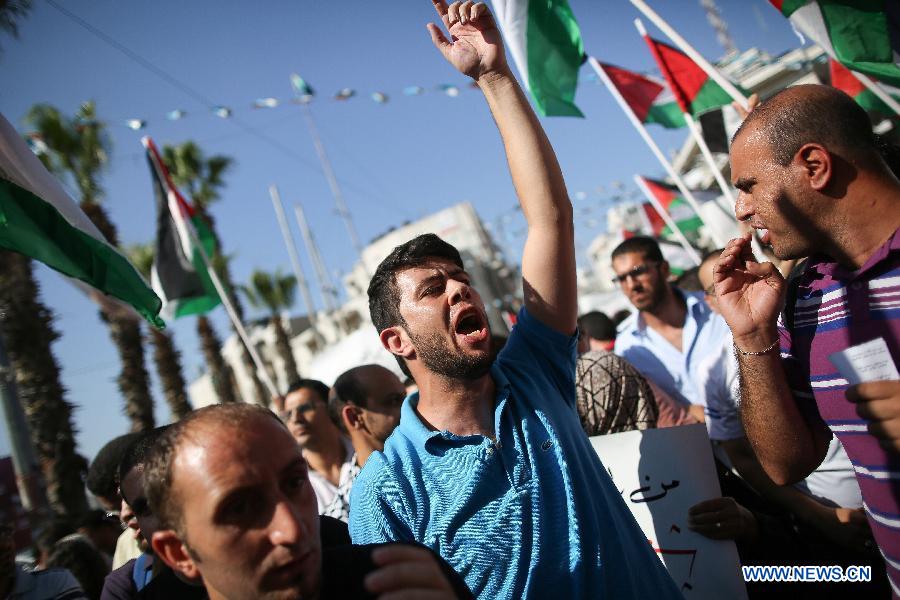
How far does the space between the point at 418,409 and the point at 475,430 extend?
25 centimetres

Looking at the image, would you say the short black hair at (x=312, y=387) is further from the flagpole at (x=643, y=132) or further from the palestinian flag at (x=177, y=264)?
the flagpole at (x=643, y=132)

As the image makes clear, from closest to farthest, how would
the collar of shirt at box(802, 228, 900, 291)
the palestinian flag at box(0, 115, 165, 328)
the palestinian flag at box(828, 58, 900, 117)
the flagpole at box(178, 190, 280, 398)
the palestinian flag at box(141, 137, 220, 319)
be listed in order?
the collar of shirt at box(802, 228, 900, 291), the palestinian flag at box(0, 115, 165, 328), the palestinian flag at box(828, 58, 900, 117), the flagpole at box(178, 190, 280, 398), the palestinian flag at box(141, 137, 220, 319)

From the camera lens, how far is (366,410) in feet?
11.1

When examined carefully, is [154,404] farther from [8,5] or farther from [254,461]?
[254,461]

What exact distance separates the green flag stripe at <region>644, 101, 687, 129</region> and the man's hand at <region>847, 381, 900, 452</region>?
5.99m

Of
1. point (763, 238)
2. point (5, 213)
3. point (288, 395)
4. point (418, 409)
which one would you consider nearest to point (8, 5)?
point (5, 213)

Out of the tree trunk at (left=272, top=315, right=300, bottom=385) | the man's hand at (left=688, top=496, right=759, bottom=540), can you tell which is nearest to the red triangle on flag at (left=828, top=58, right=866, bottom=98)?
the man's hand at (left=688, top=496, right=759, bottom=540)

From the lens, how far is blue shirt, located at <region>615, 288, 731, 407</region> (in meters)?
3.75

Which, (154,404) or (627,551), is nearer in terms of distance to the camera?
(627,551)

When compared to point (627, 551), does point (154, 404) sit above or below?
above

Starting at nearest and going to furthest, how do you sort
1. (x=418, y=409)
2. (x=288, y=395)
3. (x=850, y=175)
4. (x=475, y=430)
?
(x=850, y=175), (x=475, y=430), (x=418, y=409), (x=288, y=395)

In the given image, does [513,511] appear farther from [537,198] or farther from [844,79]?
[844,79]

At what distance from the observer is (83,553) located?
13.4 feet

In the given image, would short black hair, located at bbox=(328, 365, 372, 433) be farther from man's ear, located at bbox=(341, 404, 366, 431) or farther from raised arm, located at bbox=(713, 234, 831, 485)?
raised arm, located at bbox=(713, 234, 831, 485)
